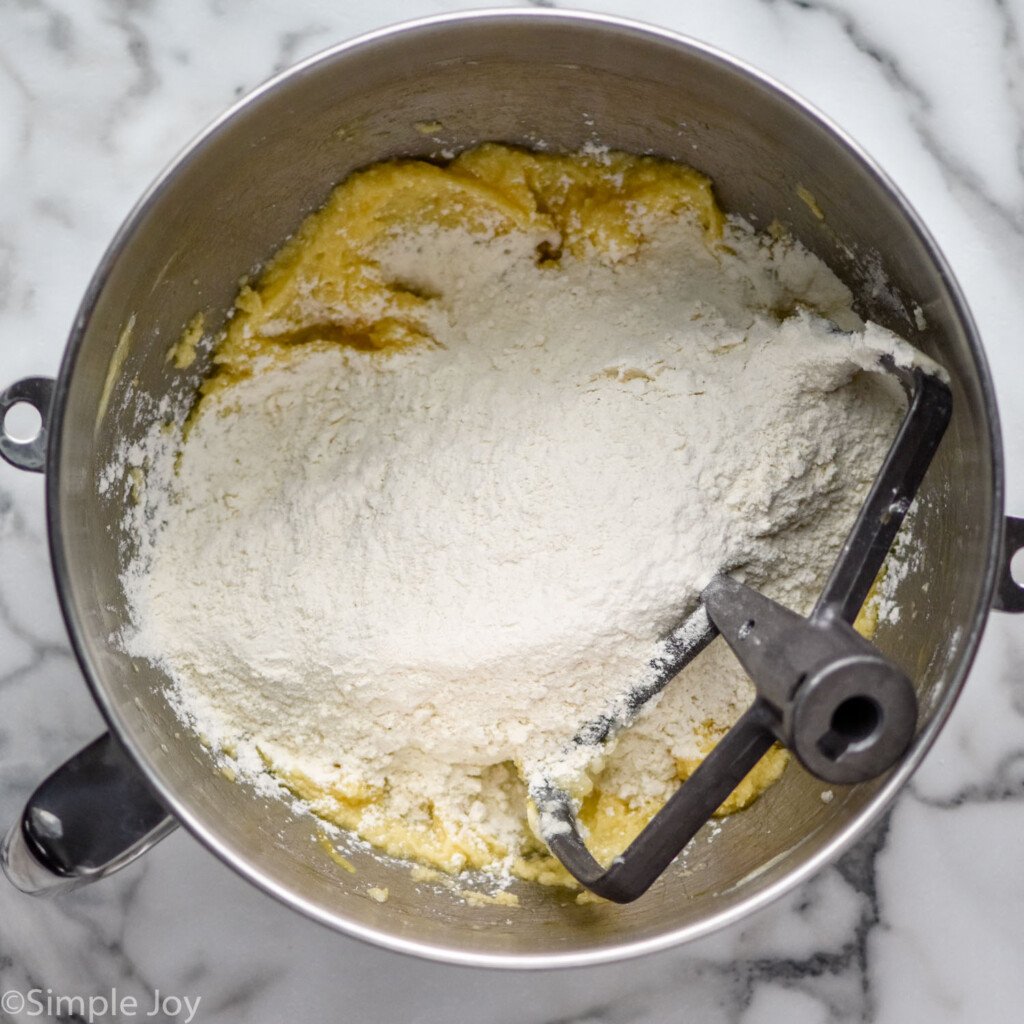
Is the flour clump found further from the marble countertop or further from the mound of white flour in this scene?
the marble countertop

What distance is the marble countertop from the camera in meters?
0.90

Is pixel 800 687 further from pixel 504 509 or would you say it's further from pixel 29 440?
pixel 29 440

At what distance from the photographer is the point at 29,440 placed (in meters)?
0.74

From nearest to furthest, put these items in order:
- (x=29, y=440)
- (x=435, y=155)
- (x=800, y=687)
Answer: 1. (x=800, y=687)
2. (x=29, y=440)
3. (x=435, y=155)

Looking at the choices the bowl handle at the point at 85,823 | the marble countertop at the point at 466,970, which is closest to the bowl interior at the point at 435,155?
the bowl handle at the point at 85,823

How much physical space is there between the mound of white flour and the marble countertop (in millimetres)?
157

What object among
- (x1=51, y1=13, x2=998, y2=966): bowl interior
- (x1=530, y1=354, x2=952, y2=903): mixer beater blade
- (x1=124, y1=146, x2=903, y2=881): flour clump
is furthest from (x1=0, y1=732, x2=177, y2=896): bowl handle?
(x1=530, y1=354, x2=952, y2=903): mixer beater blade

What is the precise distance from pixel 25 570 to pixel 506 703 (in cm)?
44

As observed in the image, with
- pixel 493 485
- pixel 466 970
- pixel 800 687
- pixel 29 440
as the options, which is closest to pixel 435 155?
pixel 493 485

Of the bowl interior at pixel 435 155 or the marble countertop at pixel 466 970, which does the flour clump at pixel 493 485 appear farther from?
the marble countertop at pixel 466 970

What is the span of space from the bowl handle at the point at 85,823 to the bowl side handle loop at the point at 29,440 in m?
0.21

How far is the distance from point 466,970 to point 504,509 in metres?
0.42

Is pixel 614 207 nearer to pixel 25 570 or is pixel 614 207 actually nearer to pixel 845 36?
pixel 845 36

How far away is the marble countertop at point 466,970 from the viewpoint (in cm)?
90
